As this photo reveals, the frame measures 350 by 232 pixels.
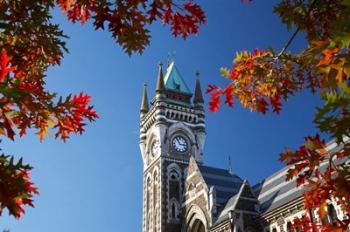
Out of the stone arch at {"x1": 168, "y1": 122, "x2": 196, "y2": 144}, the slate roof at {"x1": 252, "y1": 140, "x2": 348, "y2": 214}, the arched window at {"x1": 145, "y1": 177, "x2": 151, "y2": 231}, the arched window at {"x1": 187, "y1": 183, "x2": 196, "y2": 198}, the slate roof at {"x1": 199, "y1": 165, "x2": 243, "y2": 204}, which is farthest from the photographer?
the stone arch at {"x1": 168, "y1": 122, "x2": 196, "y2": 144}

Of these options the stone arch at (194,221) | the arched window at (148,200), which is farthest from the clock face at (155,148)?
the stone arch at (194,221)

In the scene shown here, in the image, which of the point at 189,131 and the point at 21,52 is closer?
the point at 21,52

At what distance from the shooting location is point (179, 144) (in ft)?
153

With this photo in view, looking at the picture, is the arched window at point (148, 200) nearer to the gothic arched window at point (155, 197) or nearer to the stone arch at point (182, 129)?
the gothic arched window at point (155, 197)

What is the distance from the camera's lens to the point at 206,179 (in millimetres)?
37594

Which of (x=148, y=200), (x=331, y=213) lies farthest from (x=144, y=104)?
(x=331, y=213)

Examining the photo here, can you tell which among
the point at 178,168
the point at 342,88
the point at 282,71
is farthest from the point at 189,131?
the point at 342,88

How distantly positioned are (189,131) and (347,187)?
144ft

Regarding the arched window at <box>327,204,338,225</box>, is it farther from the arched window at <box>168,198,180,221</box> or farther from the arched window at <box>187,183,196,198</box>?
the arched window at <box>168,198,180,221</box>

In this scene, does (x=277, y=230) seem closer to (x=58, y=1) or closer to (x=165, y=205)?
(x=165, y=205)

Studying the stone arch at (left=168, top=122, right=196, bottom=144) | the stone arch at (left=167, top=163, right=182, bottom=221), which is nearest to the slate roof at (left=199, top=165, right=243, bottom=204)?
the stone arch at (left=167, top=163, right=182, bottom=221)

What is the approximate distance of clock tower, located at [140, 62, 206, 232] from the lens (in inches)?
1660

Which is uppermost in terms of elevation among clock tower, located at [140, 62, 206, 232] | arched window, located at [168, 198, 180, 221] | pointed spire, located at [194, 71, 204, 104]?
pointed spire, located at [194, 71, 204, 104]

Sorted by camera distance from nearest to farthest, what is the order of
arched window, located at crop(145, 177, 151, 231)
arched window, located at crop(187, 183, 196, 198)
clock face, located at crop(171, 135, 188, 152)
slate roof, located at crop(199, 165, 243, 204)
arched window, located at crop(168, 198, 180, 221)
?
1. slate roof, located at crop(199, 165, 243, 204)
2. arched window, located at crop(187, 183, 196, 198)
3. arched window, located at crop(168, 198, 180, 221)
4. arched window, located at crop(145, 177, 151, 231)
5. clock face, located at crop(171, 135, 188, 152)
